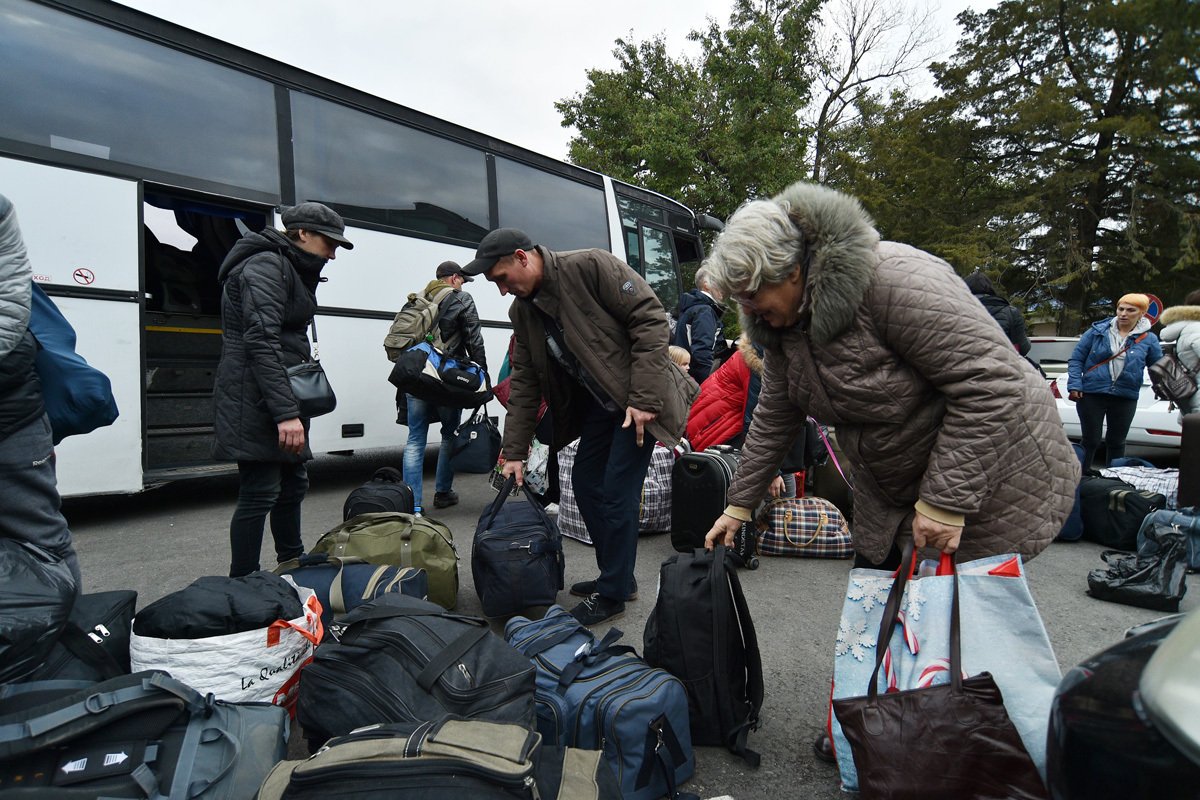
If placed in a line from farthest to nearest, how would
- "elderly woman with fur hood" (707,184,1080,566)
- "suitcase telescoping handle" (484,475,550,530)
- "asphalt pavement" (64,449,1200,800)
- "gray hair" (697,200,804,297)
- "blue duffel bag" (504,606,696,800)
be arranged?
"suitcase telescoping handle" (484,475,550,530)
"asphalt pavement" (64,449,1200,800)
"blue duffel bag" (504,606,696,800)
"gray hair" (697,200,804,297)
"elderly woman with fur hood" (707,184,1080,566)

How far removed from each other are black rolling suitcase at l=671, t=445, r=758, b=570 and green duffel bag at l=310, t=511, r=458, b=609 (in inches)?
63.1

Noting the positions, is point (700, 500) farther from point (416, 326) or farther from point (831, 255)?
point (831, 255)

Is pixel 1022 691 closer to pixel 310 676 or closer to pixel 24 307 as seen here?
pixel 310 676

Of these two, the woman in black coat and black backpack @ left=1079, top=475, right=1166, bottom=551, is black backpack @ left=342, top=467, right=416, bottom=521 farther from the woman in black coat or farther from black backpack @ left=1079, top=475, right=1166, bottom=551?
black backpack @ left=1079, top=475, right=1166, bottom=551

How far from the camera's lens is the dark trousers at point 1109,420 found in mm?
5988

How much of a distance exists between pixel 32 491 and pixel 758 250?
2.29 m

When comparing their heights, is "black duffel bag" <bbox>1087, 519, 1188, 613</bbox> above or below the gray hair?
below

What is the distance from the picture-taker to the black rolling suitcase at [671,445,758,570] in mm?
4141

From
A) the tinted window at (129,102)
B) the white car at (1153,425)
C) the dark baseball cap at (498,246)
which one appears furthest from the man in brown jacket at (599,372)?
the white car at (1153,425)

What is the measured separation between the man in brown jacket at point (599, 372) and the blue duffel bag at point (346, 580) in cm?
73

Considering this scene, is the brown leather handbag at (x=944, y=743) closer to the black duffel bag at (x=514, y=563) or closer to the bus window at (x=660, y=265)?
the black duffel bag at (x=514, y=563)

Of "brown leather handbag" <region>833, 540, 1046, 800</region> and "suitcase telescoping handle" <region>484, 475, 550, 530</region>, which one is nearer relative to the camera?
"brown leather handbag" <region>833, 540, 1046, 800</region>

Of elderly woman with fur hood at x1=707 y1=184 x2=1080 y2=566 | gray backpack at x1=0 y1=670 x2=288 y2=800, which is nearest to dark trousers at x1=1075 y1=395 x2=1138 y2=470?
elderly woman with fur hood at x1=707 y1=184 x2=1080 y2=566

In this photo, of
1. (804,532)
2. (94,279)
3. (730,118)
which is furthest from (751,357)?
(730,118)
